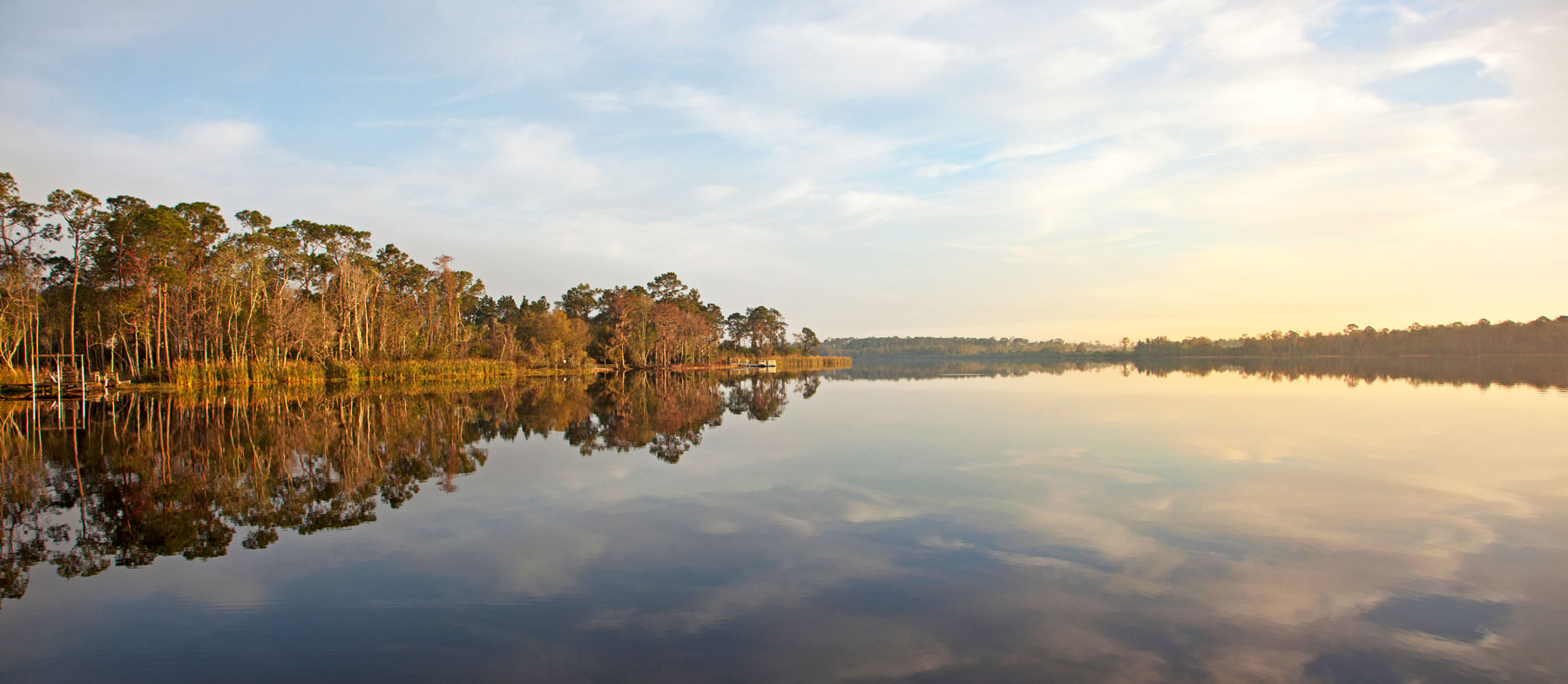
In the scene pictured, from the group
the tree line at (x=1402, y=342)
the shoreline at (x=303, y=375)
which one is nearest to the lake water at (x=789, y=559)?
the shoreline at (x=303, y=375)

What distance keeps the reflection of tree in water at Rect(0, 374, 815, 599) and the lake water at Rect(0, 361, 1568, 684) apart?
85 mm

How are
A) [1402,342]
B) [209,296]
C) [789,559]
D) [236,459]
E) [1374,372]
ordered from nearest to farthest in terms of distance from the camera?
[789,559]
[236,459]
[209,296]
[1374,372]
[1402,342]

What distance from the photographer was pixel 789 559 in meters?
6.77

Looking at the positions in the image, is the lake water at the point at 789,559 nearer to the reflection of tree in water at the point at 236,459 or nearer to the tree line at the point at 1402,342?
the reflection of tree in water at the point at 236,459

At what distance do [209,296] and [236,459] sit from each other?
27.6 metres

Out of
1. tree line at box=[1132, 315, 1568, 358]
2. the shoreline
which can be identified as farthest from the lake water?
tree line at box=[1132, 315, 1568, 358]

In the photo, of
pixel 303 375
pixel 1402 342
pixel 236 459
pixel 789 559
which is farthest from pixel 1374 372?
pixel 1402 342

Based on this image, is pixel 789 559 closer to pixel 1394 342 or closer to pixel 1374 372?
pixel 1374 372

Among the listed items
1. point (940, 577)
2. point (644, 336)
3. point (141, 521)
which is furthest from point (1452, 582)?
point (644, 336)

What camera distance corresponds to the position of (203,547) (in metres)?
7.31

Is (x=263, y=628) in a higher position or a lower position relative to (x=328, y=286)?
lower

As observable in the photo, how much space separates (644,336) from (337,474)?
5707cm

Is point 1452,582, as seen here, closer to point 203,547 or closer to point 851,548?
point 851,548

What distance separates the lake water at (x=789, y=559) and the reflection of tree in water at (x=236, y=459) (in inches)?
3.4
